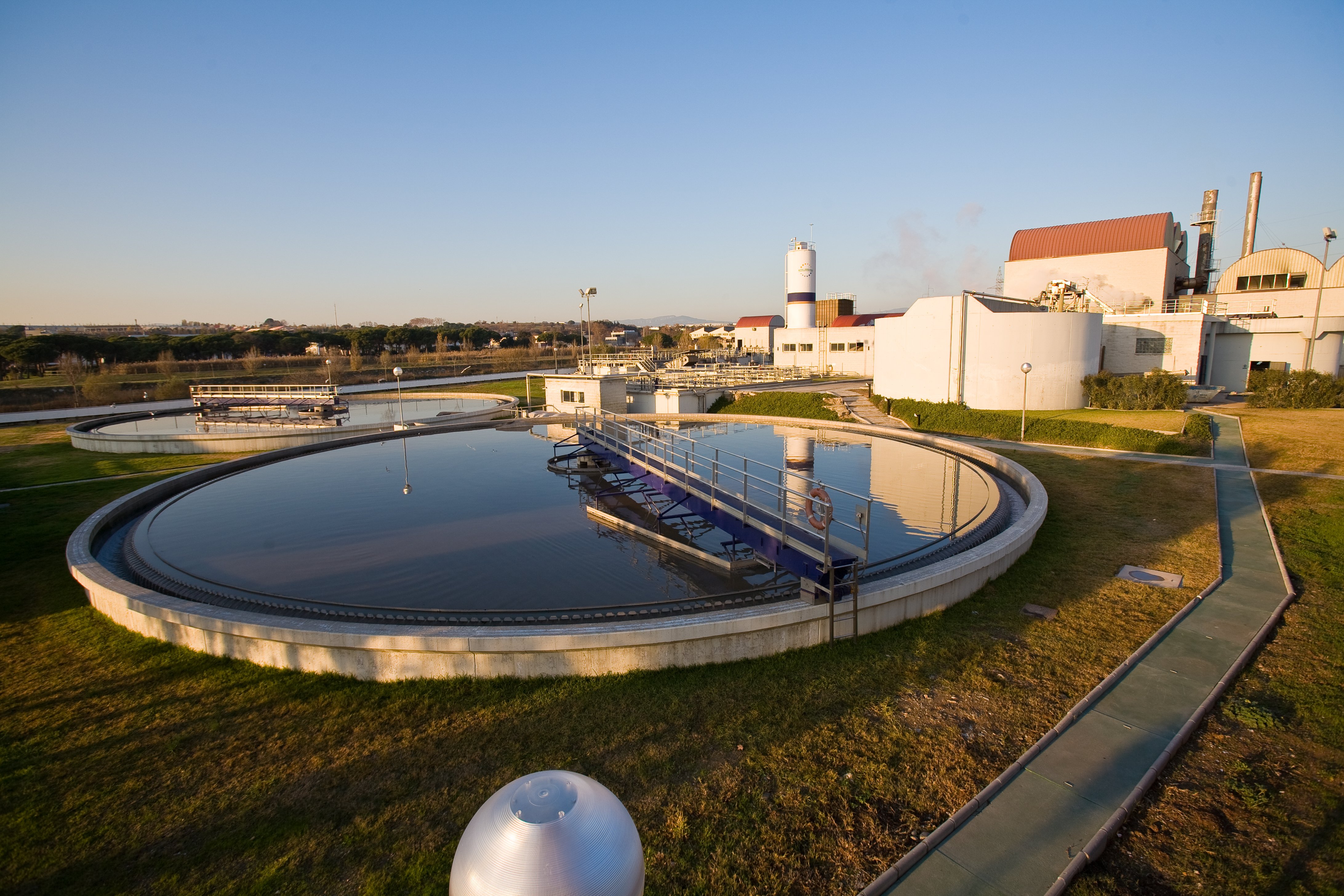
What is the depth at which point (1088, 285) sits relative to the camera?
37125 millimetres

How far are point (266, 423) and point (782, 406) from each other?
65.7 feet

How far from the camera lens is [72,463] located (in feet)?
59.6

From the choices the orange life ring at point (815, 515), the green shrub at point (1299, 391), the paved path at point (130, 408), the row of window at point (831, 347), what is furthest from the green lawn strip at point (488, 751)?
the row of window at point (831, 347)

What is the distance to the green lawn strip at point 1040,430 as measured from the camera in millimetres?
16703

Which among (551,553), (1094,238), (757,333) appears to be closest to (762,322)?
(757,333)

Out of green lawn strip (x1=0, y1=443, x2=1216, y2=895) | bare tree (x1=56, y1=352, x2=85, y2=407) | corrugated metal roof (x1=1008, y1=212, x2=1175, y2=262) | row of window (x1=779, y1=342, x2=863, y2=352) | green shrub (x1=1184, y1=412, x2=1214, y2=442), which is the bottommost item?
green lawn strip (x1=0, y1=443, x2=1216, y2=895)

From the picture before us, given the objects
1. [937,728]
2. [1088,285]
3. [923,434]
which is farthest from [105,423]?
[1088,285]

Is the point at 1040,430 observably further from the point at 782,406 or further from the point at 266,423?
the point at 266,423

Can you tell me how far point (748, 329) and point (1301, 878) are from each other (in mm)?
67839

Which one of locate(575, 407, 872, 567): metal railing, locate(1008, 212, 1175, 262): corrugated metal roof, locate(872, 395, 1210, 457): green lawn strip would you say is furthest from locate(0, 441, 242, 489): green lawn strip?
locate(1008, 212, 1175, 262): corrugated metal roof

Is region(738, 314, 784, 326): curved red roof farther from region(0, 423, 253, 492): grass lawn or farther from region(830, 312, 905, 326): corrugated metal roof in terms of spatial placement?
region(0, 423, 253, 492): grass lawn

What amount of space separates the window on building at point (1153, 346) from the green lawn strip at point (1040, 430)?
36.0 feet

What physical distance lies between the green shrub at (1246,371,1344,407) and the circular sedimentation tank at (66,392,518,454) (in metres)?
29.3

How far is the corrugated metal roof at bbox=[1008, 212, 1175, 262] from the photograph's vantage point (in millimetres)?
35406
